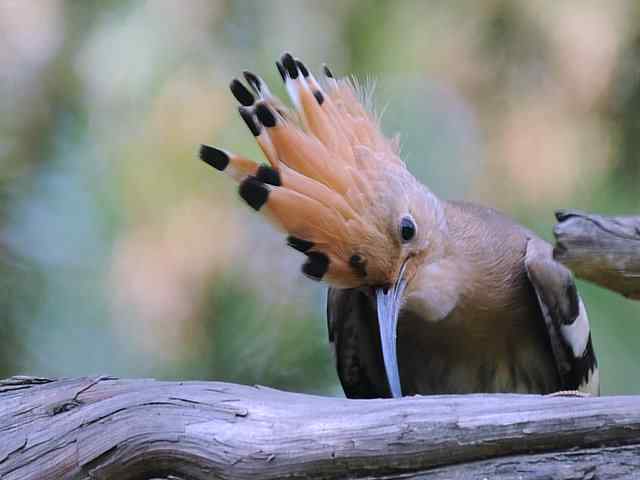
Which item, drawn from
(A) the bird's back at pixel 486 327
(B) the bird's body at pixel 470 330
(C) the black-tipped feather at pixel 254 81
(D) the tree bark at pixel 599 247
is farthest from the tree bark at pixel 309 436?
(A) the bird's back at pixel 486 327

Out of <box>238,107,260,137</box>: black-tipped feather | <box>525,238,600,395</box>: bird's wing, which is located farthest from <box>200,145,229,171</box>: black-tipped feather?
<box>525,238,600,395</box>: bird's wing

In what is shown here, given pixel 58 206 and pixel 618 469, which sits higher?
pixel 58 206

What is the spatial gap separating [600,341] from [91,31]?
5.63 ft

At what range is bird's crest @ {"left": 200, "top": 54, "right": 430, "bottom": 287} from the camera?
2.36 m

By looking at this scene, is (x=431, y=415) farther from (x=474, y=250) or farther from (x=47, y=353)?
(x=47, y=353)

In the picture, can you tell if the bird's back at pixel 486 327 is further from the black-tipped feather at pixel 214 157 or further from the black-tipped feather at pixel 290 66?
the black-tipped feather at pixel 214 157

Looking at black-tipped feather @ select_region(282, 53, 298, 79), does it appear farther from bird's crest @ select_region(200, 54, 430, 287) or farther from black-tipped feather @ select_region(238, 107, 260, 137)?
black-tipped feather @ select_region(238, 107, 260, 137)

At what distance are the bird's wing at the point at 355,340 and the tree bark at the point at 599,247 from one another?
3.97 feet

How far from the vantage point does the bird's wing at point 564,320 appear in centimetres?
260

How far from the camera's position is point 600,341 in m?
2.97

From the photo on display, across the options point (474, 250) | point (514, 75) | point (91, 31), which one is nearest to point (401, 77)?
point (514, 75)

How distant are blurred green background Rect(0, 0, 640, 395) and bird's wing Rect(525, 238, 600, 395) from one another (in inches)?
11.6

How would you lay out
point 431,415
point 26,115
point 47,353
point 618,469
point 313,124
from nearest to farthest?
point 618,469, point 431,415, point 313,124, point 47,353, point 26,115

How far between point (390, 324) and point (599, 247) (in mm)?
962
